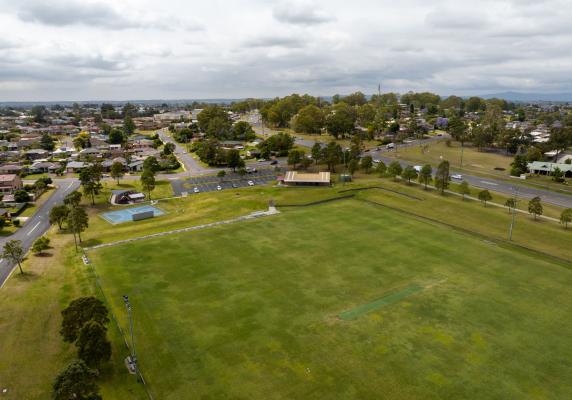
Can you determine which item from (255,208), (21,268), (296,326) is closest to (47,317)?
(21,268)

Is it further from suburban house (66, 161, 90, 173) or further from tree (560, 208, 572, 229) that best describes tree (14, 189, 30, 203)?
tree (560, 208, 572, 229)

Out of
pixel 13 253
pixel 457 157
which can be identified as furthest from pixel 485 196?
pixel 13 253

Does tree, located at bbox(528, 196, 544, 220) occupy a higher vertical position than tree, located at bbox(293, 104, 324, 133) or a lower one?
lower

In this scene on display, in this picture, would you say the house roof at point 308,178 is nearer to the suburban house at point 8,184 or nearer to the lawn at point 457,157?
the lawn at point 457,157

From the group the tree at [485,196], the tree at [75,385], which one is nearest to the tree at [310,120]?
the tree at [485,196]

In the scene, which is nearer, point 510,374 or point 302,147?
point 510,374

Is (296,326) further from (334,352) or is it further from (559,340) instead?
(559,340)

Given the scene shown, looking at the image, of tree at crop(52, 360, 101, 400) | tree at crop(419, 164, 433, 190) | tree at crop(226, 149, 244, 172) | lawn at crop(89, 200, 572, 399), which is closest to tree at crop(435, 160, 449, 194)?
tree at crop(419, 164, 433, 190)

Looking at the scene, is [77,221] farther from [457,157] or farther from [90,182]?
[457,157]
